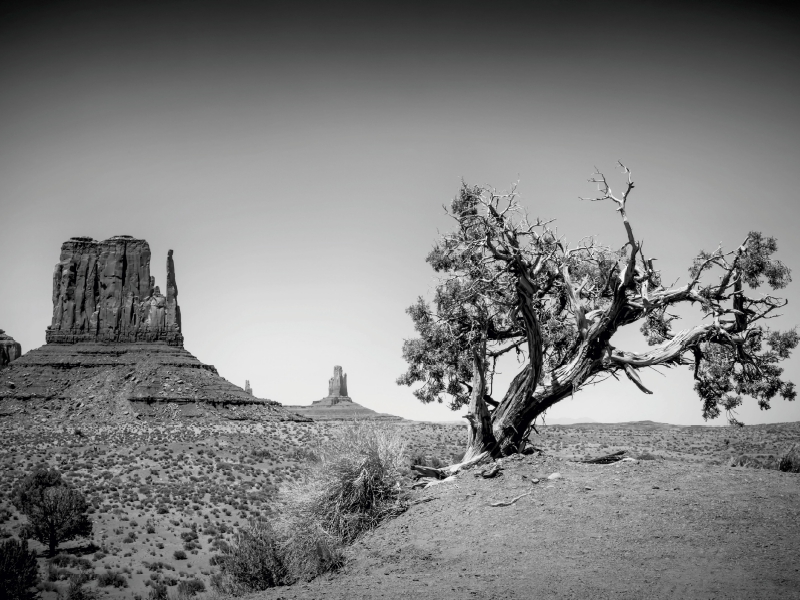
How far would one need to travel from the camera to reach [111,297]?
112m

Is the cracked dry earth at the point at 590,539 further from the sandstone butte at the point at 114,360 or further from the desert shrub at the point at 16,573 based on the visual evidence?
the sandstone butte at the point at 114,360

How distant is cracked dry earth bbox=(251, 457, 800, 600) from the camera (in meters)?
7.00

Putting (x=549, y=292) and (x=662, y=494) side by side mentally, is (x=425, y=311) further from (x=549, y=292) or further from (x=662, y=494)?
(x=662, y=494)

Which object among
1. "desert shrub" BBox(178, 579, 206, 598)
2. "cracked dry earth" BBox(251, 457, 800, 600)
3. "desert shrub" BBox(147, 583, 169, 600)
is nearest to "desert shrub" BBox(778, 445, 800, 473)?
"cracked dry earth" BBox(251, 457, 800, 600)

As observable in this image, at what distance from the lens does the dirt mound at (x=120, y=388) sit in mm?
78562

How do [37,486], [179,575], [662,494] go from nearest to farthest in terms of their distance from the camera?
[662,494] < [179,575] < [37,486]

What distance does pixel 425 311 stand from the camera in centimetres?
1427

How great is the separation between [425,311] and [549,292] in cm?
303

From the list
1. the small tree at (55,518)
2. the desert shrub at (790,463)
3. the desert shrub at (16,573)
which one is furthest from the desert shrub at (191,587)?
the desert shrub at (790,463)

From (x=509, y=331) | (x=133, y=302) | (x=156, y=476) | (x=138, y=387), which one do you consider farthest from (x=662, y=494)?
(x=133, y=302)

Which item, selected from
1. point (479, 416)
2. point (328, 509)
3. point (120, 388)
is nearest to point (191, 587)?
point (328, 509)

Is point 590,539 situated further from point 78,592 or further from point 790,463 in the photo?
point 78,592

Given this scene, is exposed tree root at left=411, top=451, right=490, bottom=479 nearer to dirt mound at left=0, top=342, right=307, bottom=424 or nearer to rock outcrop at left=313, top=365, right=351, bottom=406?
dirt mound at left=0, top=342, right=307, bottom=424

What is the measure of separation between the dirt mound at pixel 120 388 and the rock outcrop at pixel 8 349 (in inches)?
1318
